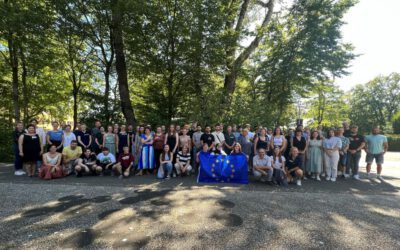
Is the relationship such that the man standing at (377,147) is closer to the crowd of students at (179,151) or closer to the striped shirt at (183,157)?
the crowd of students at (179,151)

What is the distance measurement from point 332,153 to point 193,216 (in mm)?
5728

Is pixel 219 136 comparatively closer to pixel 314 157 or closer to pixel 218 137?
pixel 218 137

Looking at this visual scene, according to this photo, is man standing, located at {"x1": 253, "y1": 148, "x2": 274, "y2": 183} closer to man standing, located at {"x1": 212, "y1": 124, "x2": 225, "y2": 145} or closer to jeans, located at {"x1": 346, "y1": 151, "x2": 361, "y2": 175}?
man standing, located at {"x1": 212, "y1": 124, "x2": 225, "y2": 145}

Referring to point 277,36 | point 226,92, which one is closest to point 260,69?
point 277,36

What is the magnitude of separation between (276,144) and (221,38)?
734 cm

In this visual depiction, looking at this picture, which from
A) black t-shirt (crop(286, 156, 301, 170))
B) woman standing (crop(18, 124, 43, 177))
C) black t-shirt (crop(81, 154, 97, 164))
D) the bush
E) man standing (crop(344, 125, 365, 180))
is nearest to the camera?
black t-shirt (crop(286, 156, 301, 170))

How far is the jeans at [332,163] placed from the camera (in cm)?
756

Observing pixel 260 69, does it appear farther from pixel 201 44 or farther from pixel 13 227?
pixel 13 227

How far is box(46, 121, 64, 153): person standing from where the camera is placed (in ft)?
26.6

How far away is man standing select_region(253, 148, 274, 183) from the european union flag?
365 millimetres

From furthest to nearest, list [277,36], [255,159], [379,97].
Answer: [379,97] → [277,36] → [255,159]

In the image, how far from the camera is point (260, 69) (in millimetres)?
15750

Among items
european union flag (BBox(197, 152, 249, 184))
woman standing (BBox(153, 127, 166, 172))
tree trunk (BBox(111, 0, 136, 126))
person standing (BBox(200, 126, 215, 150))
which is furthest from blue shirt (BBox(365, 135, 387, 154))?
tree trunk (BBox(111, 0, 136, 126))

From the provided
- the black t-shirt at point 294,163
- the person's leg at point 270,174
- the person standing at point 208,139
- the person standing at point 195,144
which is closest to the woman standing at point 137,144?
the person standing at point 195,144
